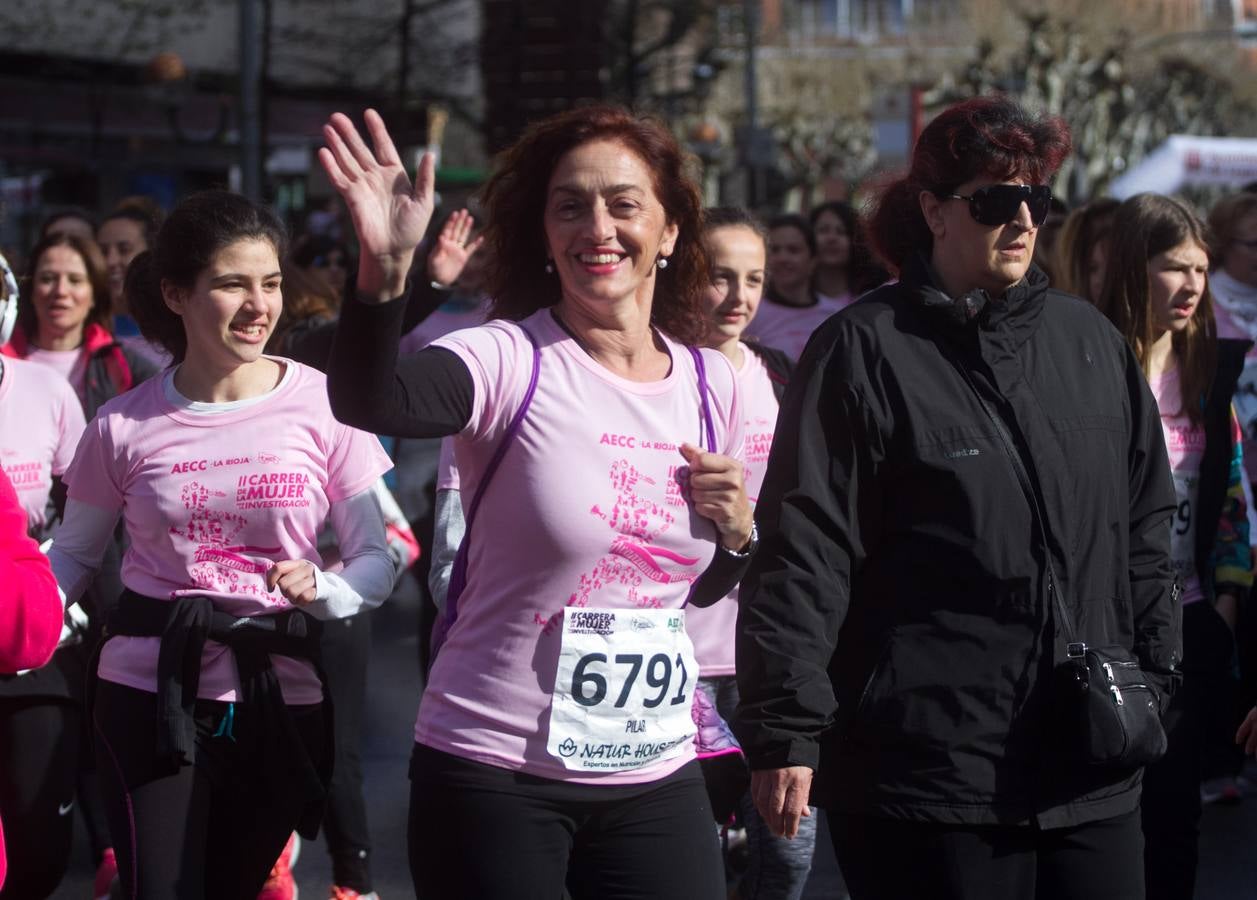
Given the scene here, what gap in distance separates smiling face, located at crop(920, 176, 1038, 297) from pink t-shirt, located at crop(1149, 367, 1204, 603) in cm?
152

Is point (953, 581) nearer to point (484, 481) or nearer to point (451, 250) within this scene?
point (484, 481)

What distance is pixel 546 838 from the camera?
2928 millimetres

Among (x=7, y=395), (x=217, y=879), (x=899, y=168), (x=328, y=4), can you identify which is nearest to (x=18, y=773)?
(x=217, y=879)

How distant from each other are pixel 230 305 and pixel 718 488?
144cm

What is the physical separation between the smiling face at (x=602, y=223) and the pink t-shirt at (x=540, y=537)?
0.54ft

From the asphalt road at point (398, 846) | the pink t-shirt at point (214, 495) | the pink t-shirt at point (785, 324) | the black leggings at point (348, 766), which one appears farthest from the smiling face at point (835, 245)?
the pink t-shirt at point (214, 495)

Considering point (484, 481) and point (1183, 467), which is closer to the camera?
point (484, 481)

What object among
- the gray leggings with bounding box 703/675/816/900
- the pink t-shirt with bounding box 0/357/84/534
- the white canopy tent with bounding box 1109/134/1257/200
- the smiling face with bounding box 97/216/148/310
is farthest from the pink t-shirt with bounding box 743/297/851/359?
the white canopy tent with bounding box 1109/134/1257/200

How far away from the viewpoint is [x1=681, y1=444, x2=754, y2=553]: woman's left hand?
9.93ft

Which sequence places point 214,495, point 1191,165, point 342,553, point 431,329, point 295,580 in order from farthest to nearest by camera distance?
point 1191,165, point 431,329, point 342,553, point 214,495, point 295,580

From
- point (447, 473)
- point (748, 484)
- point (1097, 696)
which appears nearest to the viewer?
point (1097, 696)

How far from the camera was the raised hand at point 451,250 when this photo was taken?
504cm

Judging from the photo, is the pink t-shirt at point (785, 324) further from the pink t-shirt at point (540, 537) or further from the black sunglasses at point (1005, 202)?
the pink t-shirt at point (540, 537)

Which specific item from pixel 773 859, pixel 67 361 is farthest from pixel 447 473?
pixel 67 361
